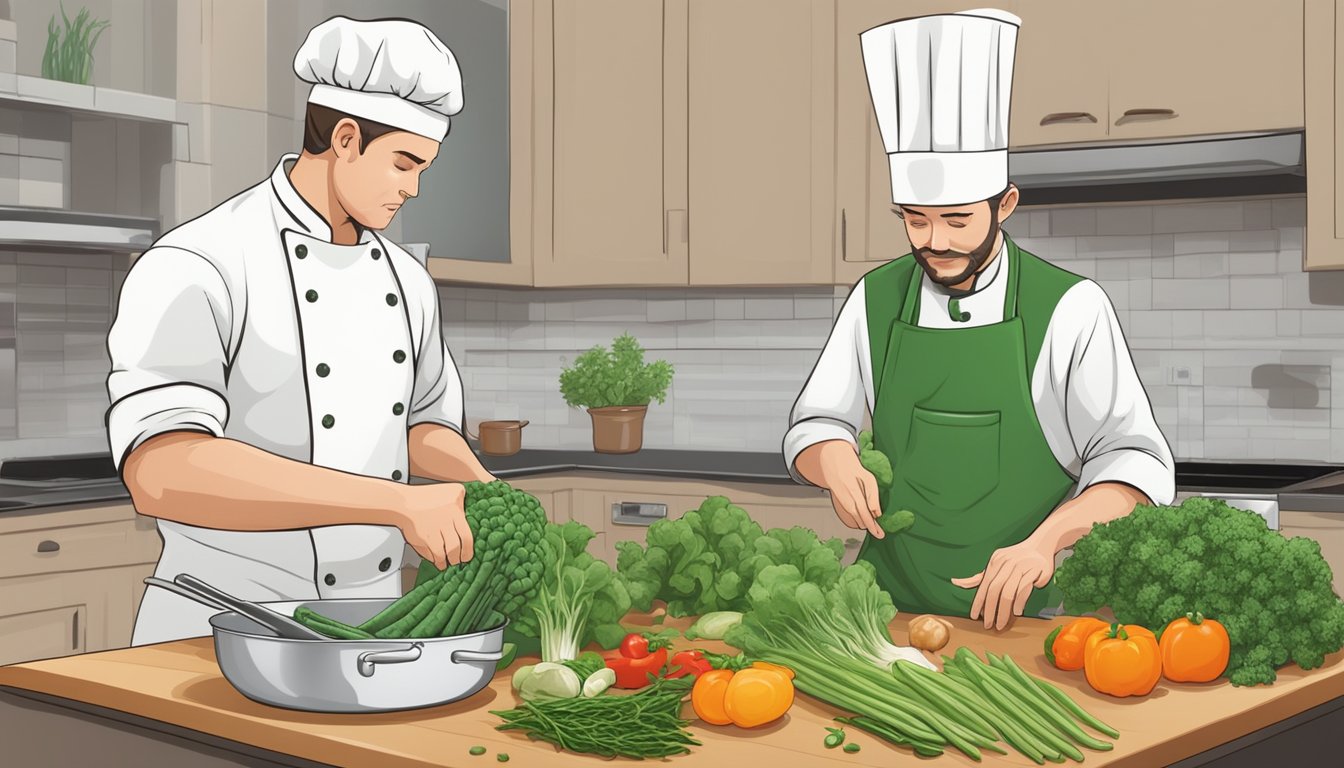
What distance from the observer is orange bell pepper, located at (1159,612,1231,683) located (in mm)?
1468

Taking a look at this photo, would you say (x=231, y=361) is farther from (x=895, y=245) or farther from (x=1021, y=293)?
(x=895, y=245)

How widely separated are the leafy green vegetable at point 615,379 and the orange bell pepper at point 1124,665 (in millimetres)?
2873

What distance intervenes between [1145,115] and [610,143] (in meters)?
1.67

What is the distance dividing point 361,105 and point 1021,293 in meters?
1.13

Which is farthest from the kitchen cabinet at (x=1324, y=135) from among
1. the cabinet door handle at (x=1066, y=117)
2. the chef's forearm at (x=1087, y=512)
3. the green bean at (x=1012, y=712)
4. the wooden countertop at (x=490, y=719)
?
the green bean at (x=1012, y=712)

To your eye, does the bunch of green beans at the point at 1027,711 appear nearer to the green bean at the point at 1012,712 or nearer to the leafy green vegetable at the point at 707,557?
the green bean at the point at 1012,712

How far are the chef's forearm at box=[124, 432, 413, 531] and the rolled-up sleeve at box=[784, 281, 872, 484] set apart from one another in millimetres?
868

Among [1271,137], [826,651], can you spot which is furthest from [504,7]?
[826,651]

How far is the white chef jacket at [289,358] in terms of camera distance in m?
1.81

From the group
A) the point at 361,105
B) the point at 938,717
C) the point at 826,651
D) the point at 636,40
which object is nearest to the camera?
the point at 938,717

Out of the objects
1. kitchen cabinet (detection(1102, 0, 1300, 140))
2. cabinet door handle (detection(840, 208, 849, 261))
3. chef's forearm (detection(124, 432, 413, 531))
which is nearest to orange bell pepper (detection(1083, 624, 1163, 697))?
chef's forearm (detection(124, 432, 413, 531))

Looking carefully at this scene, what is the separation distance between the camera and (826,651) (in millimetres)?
1422

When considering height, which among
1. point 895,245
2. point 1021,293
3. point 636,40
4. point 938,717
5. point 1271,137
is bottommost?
point 938,717

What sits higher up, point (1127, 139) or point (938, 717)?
point (1127, 139)
